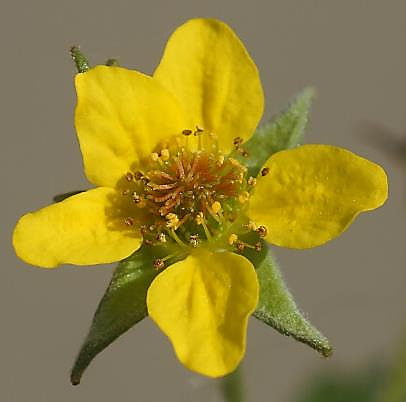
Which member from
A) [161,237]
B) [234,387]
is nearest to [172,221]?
[161,237]

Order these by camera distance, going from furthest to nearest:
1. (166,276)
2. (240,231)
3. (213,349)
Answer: (240,231), (166,276), (213,349)

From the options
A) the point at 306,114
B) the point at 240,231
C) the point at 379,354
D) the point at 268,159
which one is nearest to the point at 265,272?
the point at 240,231

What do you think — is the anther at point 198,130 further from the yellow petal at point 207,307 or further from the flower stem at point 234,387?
the flower stem at point 234,387

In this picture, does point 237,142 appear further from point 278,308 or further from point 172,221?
point 278,308

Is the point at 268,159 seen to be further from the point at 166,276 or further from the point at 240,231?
the point at 166,276

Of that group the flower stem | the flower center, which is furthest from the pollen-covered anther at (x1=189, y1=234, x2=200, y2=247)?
the flower stem
